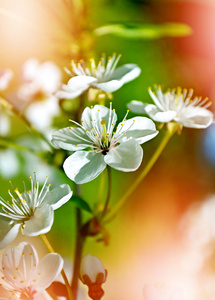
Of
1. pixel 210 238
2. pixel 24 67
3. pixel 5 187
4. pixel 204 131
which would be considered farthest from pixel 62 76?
pixel 210 238

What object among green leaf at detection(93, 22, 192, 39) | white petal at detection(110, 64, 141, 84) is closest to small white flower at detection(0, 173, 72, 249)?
white petal at detection(110, 64, 141, 84)

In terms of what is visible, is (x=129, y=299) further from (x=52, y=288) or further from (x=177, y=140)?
(x=177, y=140)

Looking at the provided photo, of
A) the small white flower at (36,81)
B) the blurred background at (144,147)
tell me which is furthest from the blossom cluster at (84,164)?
the small white flower at (36,81)

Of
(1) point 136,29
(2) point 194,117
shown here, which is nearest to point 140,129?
(2) point 194,117

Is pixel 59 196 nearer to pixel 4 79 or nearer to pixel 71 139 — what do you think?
pixel 71 139

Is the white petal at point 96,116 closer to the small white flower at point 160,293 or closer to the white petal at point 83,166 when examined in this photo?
the white petal at point 83,166

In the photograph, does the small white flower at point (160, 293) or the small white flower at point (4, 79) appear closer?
the small white flower at point (160, 293)

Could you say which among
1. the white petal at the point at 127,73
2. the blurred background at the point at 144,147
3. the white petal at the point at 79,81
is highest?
the white petal at the point at 79,81
